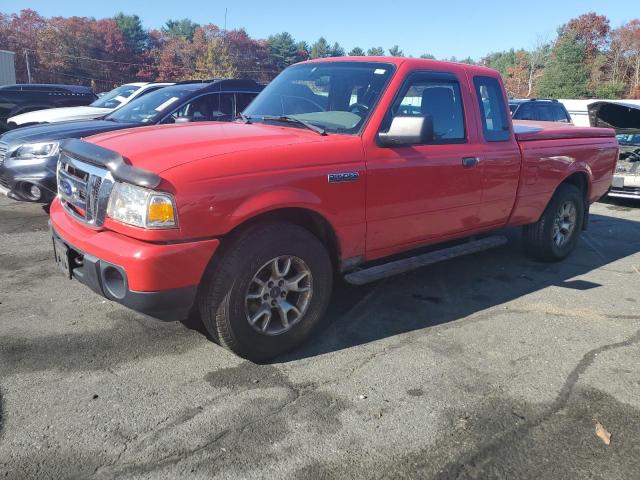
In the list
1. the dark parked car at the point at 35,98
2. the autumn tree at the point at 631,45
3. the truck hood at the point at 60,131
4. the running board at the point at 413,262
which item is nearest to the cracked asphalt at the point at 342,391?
the running board at the point at 413,262

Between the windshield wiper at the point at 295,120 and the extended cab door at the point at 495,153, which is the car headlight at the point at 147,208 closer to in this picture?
the windshield wiper at the point at 295,120

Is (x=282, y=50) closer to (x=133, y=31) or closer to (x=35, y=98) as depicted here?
(x=133, y=31)

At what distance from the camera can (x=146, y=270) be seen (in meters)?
2.88

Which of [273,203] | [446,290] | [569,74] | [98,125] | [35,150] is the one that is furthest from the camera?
[569,74]

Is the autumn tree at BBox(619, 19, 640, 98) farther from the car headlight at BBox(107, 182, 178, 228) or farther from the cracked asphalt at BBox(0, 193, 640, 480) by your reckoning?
the car headlight at BBox(107, 182, 178, 228)

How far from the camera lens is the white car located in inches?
354

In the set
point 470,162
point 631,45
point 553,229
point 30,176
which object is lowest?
point 553,229

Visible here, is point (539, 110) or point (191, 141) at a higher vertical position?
point (539, 110)

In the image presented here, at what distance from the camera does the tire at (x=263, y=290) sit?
318 centimetres

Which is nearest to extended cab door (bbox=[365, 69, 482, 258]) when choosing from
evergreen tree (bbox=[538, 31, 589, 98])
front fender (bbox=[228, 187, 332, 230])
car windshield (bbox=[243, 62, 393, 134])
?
car windshield (bbox=[243, 62, 393, 134])

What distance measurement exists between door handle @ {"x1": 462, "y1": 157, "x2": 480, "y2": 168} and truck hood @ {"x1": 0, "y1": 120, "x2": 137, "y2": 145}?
4416 mm

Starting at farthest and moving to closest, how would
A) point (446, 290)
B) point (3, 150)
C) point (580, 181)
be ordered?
point (3, 150) < point (580, 181) < point (446, 290)

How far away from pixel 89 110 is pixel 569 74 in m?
47.8

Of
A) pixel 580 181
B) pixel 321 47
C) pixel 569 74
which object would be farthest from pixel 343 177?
pixel 321 47
